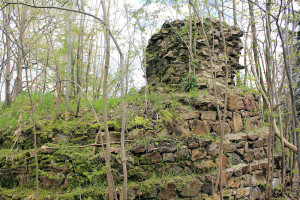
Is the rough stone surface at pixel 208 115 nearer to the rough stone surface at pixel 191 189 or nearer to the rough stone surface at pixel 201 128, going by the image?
the rough stone surface at pixel 201 128

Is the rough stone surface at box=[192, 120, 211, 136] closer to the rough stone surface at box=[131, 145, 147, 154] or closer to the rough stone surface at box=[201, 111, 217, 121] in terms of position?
the rough stone surface at box=[201, 111, 217, 121]

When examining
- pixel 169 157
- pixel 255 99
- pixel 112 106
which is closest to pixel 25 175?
pixel 112 106

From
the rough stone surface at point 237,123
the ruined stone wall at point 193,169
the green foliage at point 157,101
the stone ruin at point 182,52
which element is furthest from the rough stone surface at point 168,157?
the stone ruin at point 182,52

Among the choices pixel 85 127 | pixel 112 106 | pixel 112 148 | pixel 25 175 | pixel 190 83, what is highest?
pixel 190 83

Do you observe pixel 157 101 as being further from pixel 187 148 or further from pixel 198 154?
pixel 198 154

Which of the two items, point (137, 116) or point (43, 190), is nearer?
point (43, 190)

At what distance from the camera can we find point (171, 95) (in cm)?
528

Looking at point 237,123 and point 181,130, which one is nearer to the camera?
point 181,130

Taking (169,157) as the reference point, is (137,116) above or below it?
above

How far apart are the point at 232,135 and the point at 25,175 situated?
4.27 meters

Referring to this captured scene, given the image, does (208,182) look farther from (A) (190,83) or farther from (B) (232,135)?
(A) (190,83)

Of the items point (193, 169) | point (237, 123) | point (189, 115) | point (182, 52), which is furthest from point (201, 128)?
point (182, 52)

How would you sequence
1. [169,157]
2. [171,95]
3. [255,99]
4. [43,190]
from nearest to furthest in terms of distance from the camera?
[43,190] → [169,157] → [171,95] → [255,99]

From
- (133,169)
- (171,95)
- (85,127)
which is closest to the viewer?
(133,169)
